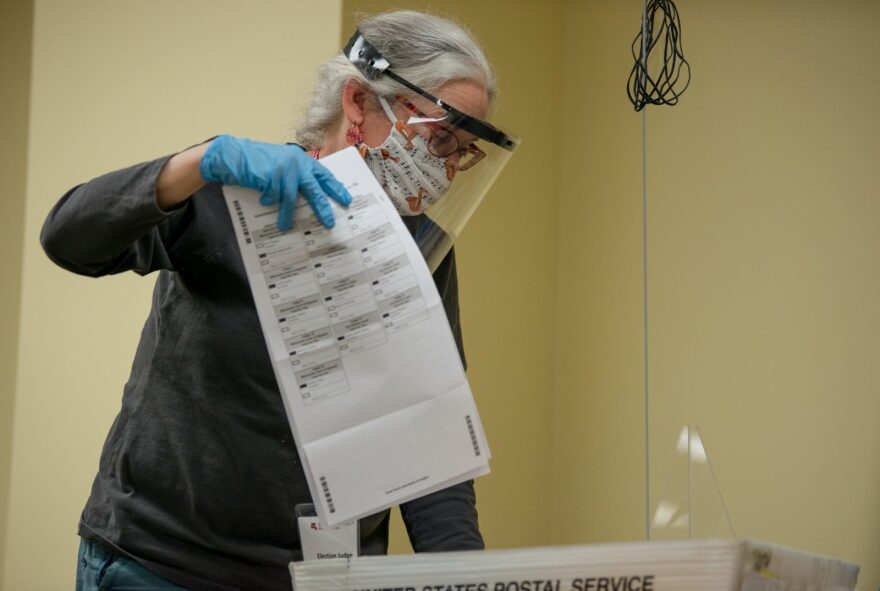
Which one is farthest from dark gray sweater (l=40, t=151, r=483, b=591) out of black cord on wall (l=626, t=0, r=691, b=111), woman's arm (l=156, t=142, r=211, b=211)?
black cord on wall (l=626, t=0, r=691, b=111)

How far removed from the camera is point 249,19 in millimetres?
2191

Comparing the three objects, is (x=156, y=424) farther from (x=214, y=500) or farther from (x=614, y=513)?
(x=614, y=513)

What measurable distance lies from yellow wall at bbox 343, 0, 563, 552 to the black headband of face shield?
1179mm

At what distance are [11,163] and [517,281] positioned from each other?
4.27ft

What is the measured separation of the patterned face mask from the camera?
1.22 meters

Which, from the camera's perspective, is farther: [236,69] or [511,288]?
[511,288]

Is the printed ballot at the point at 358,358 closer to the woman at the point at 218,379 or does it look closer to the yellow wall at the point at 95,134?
the woman at the point at 218,379

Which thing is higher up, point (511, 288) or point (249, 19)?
point (249, 19)

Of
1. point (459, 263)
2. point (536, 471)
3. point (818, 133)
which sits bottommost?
point (536, 471)

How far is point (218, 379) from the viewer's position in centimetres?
115

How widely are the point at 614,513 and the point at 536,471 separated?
36 cm

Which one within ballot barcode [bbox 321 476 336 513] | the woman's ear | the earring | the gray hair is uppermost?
the gray hair

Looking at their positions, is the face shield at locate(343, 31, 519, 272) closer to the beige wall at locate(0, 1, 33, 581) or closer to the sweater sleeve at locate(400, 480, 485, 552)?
the sweater sleeve at locate(400, 480, 485, 552)

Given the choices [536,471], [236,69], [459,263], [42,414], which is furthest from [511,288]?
[42,414]
